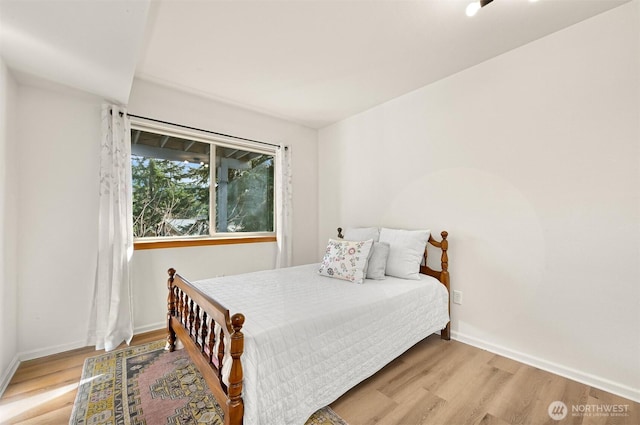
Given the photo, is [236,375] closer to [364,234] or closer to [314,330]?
[314,330]

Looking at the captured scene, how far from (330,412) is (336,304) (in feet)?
1.99

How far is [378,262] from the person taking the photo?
2641mm

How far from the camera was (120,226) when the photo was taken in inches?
101

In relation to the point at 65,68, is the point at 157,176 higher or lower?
lower

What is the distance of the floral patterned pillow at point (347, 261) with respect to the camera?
8.26ft

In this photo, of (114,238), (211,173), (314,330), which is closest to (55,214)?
(114,238)

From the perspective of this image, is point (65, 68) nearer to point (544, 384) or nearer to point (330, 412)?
point (330, 412)

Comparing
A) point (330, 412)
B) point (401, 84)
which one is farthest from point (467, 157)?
point (330, 412)

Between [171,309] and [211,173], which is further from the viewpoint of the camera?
[211,173]

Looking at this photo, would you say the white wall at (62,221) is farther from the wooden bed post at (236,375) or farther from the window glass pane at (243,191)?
the wooden bed post at (236,375)

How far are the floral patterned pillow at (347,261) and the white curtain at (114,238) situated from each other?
1.83 m

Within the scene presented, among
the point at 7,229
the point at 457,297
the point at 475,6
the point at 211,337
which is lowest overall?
the point at 457,297

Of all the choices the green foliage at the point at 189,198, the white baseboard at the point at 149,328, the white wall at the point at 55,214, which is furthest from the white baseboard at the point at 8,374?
the green foliage at the point at 189,198

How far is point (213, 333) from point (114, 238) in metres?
1.66
